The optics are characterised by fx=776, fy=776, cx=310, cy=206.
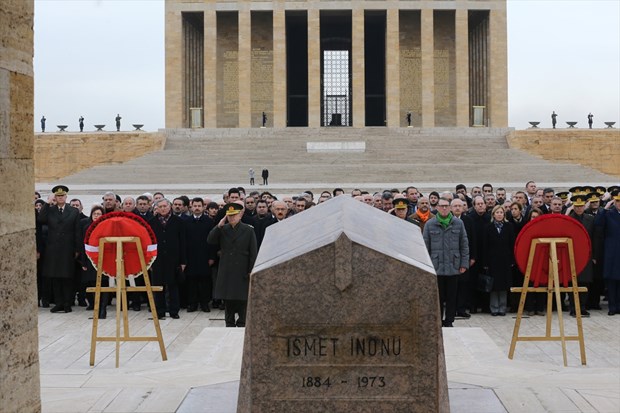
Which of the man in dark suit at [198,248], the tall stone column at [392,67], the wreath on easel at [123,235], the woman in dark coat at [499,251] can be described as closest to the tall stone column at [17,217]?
the wreath on easel at [123,235]

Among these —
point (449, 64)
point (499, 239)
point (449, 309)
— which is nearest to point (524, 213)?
point (499, 239)

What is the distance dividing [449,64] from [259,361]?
44252 millimetres

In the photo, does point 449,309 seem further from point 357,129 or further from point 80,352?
point 357,129

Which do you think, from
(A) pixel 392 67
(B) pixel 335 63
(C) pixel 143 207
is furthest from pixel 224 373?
(B) pixel 335 63

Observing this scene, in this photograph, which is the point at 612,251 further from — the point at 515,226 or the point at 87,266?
the point at 87,266

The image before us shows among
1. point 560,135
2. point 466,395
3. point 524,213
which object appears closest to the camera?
point 466,395

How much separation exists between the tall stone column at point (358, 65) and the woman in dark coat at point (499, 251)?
33.5 metres

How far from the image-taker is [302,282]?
3.93m

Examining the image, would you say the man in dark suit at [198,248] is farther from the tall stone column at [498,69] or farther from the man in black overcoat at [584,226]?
the tall stone column at [498,69]

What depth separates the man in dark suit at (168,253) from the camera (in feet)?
33.4

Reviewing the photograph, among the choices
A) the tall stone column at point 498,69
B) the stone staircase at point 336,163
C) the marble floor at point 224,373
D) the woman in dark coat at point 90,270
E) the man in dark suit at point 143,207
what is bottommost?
the marble floor at point 224,373

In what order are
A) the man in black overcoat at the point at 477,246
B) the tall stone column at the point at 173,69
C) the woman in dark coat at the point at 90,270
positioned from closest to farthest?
the woman in dark coat at the point at 90,270 < the man in black overcoat at the point at 477,246 < the tall stone column at the point at 173,69

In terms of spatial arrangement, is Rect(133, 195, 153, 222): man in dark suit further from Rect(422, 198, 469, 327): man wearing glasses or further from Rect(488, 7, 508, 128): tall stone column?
Rect(488, 7, 508, 128): tall stone column

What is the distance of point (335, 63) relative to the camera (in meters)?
49.7
